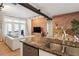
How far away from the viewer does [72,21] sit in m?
1.72

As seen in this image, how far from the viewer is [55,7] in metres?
1.80

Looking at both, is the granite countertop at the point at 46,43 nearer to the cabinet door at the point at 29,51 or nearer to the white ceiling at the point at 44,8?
the cabinet door at the point at 29,51

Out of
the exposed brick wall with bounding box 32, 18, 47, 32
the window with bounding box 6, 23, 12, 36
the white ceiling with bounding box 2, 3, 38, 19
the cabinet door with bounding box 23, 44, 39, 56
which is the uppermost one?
the white ceiling with bounding box 2, 3, 38, 19

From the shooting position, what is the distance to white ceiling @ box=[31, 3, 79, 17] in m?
1.75

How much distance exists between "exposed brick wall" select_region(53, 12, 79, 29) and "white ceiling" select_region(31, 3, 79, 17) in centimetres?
7

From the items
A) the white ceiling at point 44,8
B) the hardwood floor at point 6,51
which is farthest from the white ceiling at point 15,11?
the hardwood floor at point 6,51

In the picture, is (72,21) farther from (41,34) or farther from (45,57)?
(45,57)

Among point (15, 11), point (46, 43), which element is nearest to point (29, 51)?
point (46, 43)

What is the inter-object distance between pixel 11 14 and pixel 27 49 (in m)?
0.66

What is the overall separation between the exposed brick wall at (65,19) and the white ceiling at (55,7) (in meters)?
0.07

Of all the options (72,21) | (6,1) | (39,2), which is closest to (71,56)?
(72,21)

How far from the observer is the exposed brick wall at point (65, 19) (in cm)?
169

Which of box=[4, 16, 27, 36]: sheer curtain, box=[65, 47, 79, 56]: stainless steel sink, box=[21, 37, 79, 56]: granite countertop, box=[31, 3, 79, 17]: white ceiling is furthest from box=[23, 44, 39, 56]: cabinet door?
box=[31, 3, 79, 17]: white ceiling

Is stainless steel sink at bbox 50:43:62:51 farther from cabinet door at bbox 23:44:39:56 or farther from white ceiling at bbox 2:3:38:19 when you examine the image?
white ceiling at bbox 2:3:38:19
